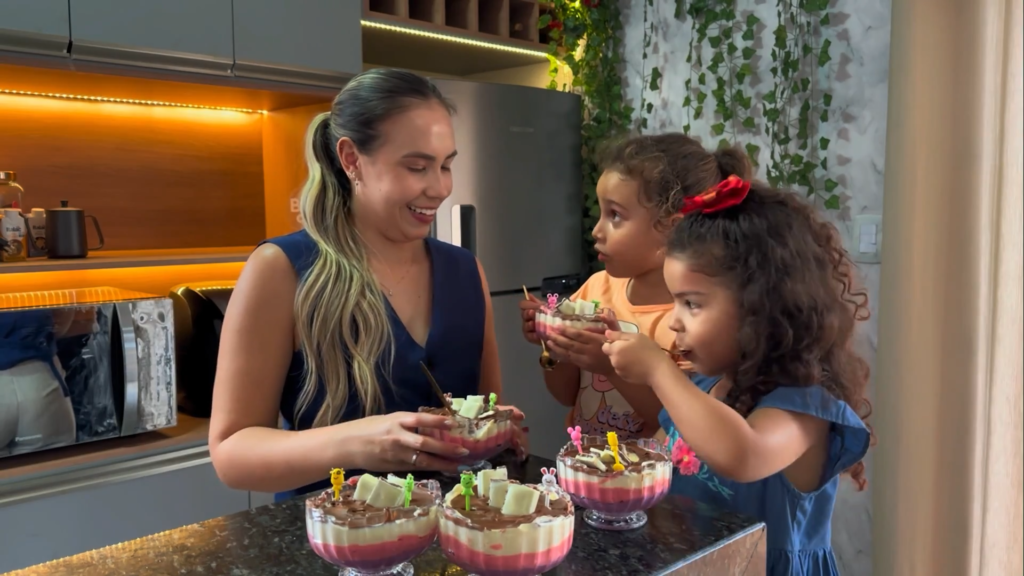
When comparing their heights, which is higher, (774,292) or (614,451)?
(774,292)

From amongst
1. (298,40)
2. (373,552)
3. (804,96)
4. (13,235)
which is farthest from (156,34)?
(804,96)

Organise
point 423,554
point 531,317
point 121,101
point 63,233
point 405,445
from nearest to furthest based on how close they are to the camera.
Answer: point 423,554 < point 405,445 < point 531,317 < point 63,233 < point 121,101

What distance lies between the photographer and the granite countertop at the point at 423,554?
85cm

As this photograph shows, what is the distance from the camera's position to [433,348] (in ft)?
4.80

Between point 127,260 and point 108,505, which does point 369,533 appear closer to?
point 108,505

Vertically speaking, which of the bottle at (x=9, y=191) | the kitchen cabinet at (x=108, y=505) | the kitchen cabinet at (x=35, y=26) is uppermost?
the kitchen cabinet at (x=35, y=26)

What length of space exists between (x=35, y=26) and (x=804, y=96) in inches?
87.6

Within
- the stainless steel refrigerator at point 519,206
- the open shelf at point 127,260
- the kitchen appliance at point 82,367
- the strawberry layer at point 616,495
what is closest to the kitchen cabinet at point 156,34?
the open shelf at point 127,260

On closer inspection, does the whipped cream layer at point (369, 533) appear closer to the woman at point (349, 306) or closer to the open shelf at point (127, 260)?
the woman at point (349, 306)

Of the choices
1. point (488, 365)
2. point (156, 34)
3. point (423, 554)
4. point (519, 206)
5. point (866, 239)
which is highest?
point (156, 34)

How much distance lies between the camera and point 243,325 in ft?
4.28

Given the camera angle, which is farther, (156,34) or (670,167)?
(156,34)

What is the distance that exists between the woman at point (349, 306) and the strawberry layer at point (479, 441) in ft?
0.60

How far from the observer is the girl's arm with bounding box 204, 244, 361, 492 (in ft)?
4.00
